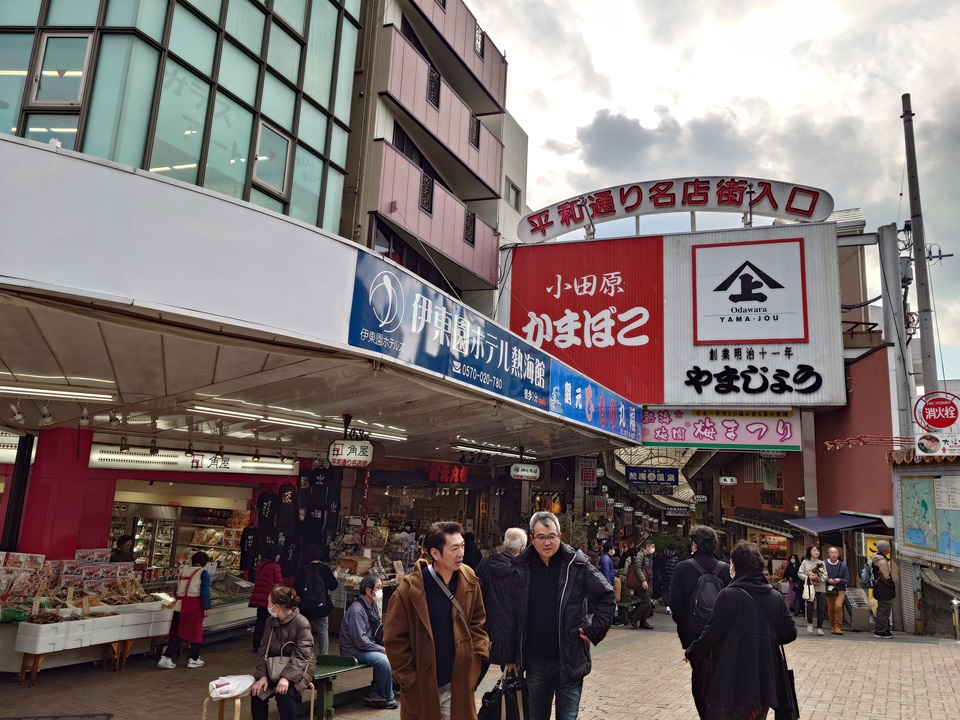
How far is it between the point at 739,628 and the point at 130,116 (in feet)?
25.9

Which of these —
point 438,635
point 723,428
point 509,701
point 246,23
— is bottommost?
point 509,701

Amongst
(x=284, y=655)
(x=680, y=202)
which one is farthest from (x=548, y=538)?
(x=680, y=202)

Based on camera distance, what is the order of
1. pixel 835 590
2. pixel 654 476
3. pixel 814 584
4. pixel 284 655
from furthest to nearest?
pixel 654 476 → pixel 814 584 → pixel 835 590 → pixel 284 655

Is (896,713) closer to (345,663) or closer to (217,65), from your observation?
(345,663)

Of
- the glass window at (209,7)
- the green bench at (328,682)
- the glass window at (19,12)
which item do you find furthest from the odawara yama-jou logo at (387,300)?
the glass window at (19,12)

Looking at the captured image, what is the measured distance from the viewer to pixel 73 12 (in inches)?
298

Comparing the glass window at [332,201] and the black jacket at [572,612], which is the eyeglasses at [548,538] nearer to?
the black jacket at [572,612]

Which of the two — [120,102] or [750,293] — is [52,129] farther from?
[750,293]

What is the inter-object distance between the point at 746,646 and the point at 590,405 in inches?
375

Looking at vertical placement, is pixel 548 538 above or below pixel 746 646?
above

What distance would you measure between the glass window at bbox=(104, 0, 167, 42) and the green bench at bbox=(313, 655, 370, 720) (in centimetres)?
743

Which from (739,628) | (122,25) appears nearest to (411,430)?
(122,25)

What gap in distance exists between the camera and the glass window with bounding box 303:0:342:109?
11.1 meters

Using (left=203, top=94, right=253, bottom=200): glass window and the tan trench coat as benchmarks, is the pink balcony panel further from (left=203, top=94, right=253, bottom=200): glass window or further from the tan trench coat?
the tan trench coat
